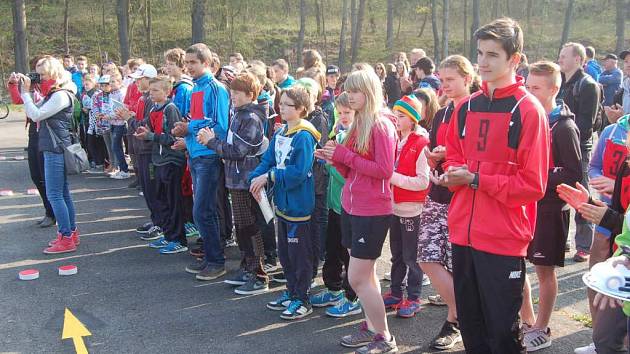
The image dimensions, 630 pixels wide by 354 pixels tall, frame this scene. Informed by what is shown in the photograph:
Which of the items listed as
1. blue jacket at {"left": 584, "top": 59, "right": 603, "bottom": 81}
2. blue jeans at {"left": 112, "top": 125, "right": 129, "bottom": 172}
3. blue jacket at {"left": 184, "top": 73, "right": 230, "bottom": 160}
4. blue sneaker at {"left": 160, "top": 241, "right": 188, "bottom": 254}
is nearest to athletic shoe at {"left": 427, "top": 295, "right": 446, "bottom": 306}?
blue jacket at {"left": 184, "top": 73, "right": 230, "bottom": 160}

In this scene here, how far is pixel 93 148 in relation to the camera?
12016mm

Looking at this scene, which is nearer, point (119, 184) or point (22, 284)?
point (22, 284)

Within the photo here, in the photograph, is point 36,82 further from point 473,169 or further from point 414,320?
point 473,169

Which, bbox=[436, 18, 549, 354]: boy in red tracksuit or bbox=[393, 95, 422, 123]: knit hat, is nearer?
bbox=[436, 18, 549, 354]: boy in red tracksuit

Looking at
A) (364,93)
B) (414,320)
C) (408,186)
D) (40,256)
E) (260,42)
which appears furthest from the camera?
(260,42)

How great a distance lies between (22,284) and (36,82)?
2555mm

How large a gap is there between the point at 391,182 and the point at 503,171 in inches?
57.5

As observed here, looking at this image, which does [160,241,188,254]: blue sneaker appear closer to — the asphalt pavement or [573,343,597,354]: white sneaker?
the asphalt pavement

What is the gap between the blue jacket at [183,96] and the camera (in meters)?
6.71

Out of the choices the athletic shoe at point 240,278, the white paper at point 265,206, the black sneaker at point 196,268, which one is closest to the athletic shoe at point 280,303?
the athletic shoe at point 240,278

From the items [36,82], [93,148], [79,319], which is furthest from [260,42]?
[79,319]

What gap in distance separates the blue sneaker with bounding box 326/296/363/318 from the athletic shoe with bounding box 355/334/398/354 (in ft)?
2.64

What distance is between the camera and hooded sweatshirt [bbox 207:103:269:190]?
5.43m

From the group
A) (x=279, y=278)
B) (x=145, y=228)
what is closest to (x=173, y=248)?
(x=145, y=228)
